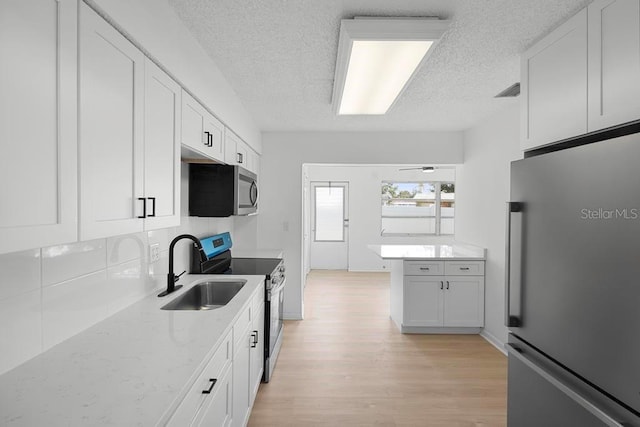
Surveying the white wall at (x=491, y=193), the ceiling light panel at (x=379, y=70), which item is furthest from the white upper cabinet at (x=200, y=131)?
the white wall at (x=491, y=193)

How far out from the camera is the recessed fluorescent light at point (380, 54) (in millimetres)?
1658

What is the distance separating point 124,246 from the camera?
169cm

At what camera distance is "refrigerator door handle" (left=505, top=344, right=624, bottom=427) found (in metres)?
1.19

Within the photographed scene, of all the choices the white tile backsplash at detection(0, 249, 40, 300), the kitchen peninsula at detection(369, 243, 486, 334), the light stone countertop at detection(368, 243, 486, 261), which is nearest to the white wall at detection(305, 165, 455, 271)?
the light stone countertop at detection(368, 243, 486, 261)

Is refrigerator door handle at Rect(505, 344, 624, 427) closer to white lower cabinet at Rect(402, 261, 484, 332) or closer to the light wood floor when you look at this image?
the light wood floor

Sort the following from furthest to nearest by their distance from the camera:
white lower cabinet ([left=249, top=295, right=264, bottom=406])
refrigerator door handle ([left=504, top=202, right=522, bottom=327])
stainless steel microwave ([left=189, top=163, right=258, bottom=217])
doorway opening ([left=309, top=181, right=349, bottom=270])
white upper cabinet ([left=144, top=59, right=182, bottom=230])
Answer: doorway opening ([left=309, top=181, right=349, bottom=270]) → stainless steel microwave ([left=189, top=163, right=258, bottom=217]) → white lower cabinet ([left=249, top=295, right=264, bottom=406]) → refrigerator door handle ([left=504, top=202, right=522, bottom=327]) → white upper cabinet ([left=144, top=59, right=182, bottom=230])

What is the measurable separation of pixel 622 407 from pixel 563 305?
39 cm

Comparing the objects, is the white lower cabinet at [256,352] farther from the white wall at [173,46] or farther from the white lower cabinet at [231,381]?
the white wall at [173,46]

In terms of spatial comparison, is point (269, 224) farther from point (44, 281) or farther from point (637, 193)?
point (637, 193)

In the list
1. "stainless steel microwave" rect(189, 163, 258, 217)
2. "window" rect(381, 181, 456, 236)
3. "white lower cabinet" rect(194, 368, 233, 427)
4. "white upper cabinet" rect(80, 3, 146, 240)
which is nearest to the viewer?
"white upper cabinet" rect(80, 3, 146, 240)

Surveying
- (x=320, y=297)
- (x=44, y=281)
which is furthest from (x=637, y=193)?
(x=320, y=297)

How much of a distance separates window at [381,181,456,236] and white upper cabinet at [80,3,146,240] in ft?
20.7

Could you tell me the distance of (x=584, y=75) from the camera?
5.04ft

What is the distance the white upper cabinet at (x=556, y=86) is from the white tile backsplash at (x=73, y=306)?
2.34 m
